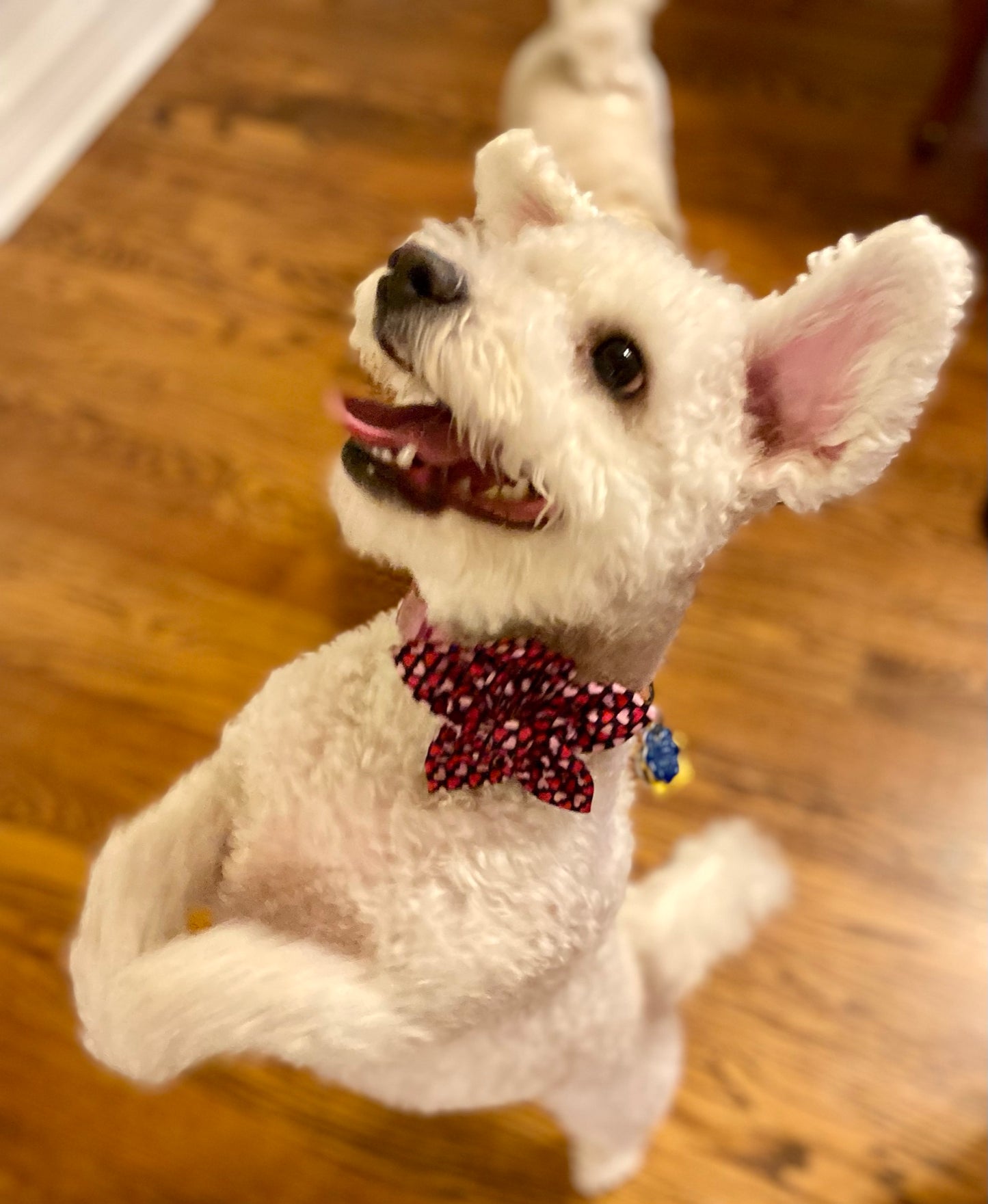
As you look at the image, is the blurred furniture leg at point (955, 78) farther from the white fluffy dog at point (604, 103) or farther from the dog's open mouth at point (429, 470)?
the dog's open mouth at point (429, 470)

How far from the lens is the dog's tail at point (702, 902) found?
0.81 metres

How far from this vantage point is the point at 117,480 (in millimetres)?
1140

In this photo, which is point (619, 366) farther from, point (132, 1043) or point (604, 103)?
point (604, 103)

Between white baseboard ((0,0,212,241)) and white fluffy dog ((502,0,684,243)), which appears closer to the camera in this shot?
white fluffy dog ((502,0,684,243))

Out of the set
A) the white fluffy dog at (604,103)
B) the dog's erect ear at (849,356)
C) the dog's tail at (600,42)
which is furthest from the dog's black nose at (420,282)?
the dog's tail at (600,42)

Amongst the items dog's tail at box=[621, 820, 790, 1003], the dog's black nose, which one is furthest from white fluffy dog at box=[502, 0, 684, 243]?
dog's tail at box=[621, 820, 790, 1003]

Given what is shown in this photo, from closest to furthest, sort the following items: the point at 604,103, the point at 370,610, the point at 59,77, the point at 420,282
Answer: the point at 420,282, the point at 370,610, the point at 604,103, the point at 59,77

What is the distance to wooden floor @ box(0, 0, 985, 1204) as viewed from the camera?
0.88 m

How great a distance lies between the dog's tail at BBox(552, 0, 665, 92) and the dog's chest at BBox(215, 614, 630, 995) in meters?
0.75

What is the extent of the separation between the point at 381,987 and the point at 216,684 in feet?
1.99

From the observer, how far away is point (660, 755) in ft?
1.73

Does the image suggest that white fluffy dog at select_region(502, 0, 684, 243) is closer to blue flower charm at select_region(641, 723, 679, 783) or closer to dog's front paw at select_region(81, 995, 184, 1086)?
blue flower charm at select_region(641, 723, 679, 783)

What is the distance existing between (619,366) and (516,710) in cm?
15

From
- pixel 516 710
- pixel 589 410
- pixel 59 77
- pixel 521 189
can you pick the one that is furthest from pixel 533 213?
pixel 59 77
